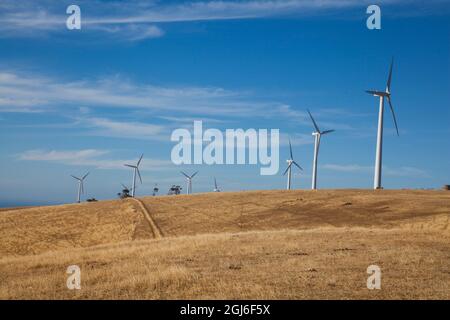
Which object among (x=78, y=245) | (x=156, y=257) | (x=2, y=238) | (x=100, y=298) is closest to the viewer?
(x=100, y=298)

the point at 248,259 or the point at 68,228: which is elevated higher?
the point at 248,259

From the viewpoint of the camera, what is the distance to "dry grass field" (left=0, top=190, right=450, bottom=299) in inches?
756

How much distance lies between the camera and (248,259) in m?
28.1

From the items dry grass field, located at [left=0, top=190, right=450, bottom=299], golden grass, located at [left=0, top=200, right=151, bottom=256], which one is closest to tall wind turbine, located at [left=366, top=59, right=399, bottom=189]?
dry grass field, located at [left=0, top=190, right=450, bottom=299]

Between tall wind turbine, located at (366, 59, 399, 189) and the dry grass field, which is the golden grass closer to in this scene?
the dry grass field

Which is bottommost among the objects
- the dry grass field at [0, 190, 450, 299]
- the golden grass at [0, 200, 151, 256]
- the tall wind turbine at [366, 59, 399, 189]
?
the golden grass at [0, 200, 151, 256]

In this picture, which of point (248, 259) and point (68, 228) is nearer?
point (248, 259)

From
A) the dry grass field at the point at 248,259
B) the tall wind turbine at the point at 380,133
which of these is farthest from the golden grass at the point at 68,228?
the tall wind turbine at the point at 380,133

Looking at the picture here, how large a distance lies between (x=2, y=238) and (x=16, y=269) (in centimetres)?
3958

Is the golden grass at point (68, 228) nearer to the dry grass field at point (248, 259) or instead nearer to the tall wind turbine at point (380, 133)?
the dry grass field at point (248, 259)

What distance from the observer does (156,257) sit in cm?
3036

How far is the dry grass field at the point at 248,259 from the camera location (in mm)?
19203

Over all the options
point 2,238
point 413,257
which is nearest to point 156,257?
point 413,257
